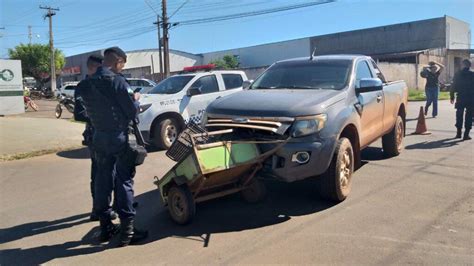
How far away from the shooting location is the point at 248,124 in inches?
205

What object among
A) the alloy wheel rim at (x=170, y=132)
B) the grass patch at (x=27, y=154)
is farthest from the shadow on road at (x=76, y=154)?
the alloy wheel rim at (x=170, y=132)

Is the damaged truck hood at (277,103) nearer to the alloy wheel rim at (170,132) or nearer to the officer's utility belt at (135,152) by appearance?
the officer's utility belt at (135,152)

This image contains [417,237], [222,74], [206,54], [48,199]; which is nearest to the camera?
[417,237]

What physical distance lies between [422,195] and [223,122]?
274cm

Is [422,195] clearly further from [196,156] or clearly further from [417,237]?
[196,156]

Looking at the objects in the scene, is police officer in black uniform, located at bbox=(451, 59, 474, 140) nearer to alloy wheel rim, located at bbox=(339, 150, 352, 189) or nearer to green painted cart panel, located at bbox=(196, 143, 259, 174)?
alloy wheel rim, located at bbox=(339, 150, 352, 189)

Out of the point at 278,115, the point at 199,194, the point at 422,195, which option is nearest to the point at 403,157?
the point at 422,195

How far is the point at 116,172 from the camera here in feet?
15.0

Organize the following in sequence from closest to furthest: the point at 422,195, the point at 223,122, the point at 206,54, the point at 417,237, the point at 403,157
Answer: the point at 417,237 < the point at 223,122 < the point at 422,195 < the point at 403,157 < the point at 206,54

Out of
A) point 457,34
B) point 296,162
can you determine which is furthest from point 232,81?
point 457,34

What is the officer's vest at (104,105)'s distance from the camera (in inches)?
173

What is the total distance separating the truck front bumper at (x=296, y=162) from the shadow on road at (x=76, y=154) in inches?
232

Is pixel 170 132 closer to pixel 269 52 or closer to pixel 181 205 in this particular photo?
pixel 181 205

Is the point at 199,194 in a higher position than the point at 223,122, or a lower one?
lower
